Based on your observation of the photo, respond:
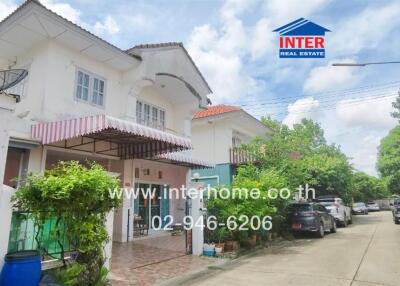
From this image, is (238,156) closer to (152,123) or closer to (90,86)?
(152,123)

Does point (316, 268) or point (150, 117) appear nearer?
point (316, 268)

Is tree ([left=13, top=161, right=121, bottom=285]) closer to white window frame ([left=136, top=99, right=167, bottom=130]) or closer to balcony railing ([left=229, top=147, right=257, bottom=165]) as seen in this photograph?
white window frame ([left=136, top=99, right=167, bottom=130])

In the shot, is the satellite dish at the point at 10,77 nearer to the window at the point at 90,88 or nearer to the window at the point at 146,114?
the window at the point at 90,88

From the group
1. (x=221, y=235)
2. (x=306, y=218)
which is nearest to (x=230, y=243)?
(x=221, y=235)

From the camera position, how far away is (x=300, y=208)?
17.3 metres

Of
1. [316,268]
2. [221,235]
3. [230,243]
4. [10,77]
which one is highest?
[10,77]

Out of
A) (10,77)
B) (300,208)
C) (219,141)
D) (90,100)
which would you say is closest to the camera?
(10,77)

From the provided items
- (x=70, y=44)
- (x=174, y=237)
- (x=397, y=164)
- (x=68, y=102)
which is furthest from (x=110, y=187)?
(x=397, y=164)

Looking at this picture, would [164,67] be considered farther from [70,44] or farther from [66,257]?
[66,257]

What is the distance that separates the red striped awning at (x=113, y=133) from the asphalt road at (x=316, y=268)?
4523mm

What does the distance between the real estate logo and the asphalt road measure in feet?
22.1

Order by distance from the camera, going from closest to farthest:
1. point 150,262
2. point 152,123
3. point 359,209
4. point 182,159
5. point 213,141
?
1. point 150,262
2. point 182,159
3. point 152,123
4. point 213,141
5. point 359,209

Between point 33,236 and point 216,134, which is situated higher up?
point 216,134

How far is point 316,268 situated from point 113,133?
23.9 feet
